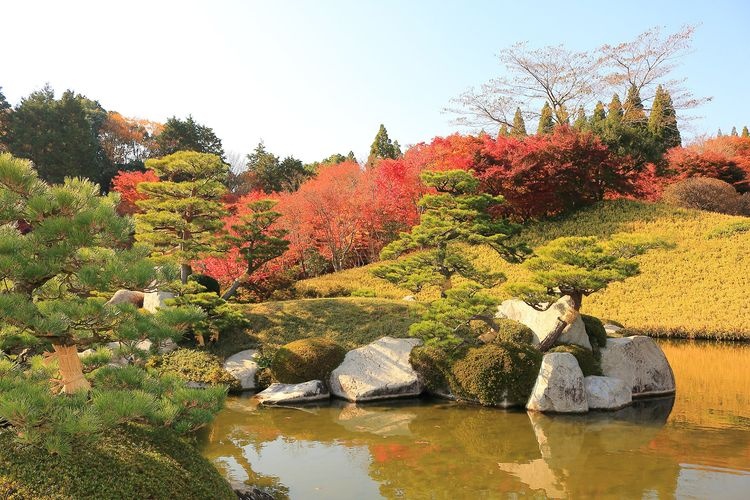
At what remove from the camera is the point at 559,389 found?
325 inches

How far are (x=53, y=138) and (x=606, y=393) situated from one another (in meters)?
29.4

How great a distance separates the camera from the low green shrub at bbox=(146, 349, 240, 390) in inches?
381

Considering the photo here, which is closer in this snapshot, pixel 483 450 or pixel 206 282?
pixel 483 450

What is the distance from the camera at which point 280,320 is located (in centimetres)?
1166

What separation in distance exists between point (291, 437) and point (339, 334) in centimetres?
390

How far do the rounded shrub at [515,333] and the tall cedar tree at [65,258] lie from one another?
6.54 meters

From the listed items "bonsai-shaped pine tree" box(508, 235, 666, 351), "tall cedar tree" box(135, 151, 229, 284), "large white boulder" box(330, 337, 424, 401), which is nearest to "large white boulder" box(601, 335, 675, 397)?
"bonsai-shaped pine tree" box(508, 235, 666, 351)

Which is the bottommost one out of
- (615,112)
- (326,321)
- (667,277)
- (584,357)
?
(667,277)

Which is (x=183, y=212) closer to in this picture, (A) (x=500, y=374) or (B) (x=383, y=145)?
(A) (x=500, y=374)

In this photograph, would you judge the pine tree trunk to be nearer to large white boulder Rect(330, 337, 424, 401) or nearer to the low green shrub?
large white boulder Rect(330, 337, 424, 401)

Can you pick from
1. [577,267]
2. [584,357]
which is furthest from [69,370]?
[584,357]

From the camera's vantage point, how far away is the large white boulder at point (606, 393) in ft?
27.6

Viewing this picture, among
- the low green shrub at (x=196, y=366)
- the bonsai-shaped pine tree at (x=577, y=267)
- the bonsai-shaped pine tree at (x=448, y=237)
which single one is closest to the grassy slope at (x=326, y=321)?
the low green shrub at (x=196, y=366)

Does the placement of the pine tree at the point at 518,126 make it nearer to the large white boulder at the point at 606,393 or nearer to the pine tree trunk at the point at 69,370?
the large white boulder at the point at 606,393
